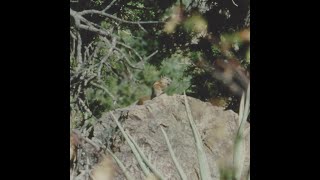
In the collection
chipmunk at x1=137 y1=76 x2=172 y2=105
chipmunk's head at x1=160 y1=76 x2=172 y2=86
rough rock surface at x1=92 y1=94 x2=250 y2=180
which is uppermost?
chipmunk's head at x1=160 y1=76 x2=172 y2=86

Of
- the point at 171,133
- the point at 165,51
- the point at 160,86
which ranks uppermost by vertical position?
the point at 165,51

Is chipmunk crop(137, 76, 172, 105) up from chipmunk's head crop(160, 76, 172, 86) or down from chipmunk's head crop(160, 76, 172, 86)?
down

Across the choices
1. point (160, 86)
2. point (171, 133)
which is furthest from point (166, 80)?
point (171, 133)

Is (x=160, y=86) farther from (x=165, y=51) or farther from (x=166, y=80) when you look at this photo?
(x=165, y=51)

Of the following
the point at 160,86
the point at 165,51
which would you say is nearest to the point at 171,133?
the point at 160,86

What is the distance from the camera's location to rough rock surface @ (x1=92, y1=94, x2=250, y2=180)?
227 cm

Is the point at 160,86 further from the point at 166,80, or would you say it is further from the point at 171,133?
the point at 171,133

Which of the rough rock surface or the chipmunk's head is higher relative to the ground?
the chipmunk's head

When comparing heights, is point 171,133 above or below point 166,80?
below

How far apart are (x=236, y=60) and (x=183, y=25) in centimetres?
24

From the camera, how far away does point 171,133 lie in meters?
2.30

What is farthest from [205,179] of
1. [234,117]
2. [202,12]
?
[202,12]

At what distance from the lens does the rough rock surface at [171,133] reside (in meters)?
2.27

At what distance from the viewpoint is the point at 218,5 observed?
2309 millimetres
